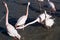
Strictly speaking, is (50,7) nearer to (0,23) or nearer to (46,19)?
(46,19)

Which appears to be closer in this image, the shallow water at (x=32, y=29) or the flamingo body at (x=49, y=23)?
the shallow water at (x=32, y=29)

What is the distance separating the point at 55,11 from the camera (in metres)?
13.5

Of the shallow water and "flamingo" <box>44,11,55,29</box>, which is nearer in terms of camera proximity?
the shallow water

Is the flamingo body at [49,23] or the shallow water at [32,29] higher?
the flamingo body at [49,23]

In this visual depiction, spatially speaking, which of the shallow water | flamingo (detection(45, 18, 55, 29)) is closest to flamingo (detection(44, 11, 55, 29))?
flamingo (detection(45, 18, 55, 29))

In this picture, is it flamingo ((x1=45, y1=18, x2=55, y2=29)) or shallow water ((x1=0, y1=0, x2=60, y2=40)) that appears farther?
flamingo ((x1=45, y1=18, x2=55, y2=29))

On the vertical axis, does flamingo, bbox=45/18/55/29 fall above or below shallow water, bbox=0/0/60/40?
above

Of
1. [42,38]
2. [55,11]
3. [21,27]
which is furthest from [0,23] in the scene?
[55,11]

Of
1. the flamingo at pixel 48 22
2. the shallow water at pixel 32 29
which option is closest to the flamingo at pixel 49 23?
the flamingo at pixel 48 22

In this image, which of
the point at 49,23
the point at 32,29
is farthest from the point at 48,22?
the point at 32,29

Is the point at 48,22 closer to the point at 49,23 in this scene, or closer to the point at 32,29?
the point at 49,23

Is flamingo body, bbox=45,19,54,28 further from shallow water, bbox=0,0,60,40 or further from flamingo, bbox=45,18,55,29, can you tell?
shallow water, bbox=0,0,60,40

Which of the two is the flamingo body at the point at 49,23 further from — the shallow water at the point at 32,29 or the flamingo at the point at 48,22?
the shallow water at the point at 32,29

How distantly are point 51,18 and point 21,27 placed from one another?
2.19 meters
